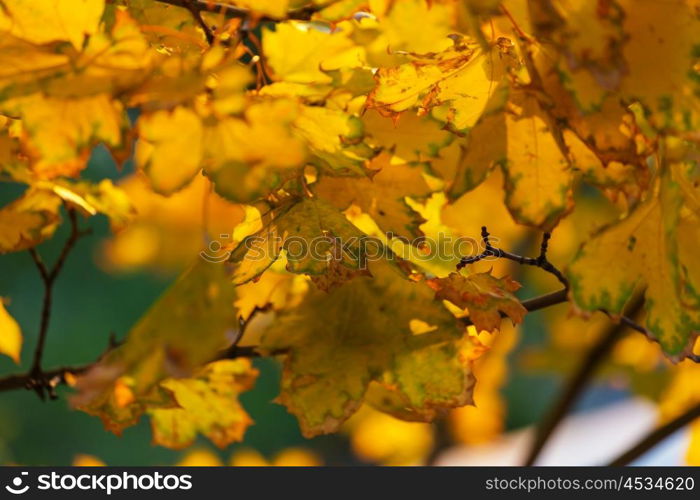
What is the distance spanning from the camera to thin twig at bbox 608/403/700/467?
1.36 meters

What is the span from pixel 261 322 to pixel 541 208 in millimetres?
1162

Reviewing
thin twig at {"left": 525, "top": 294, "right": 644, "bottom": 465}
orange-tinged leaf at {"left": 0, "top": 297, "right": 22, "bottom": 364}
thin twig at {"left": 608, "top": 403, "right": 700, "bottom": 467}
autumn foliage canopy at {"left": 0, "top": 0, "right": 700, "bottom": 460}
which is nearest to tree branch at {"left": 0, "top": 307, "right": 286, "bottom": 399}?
autumn foliage canopy at {"left": 0, "top": 0, "right": 700, "bottom": 460}

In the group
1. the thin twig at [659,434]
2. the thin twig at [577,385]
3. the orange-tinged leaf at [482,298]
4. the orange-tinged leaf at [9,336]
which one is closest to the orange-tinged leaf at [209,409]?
the orange-tinged leaf at [9,336]

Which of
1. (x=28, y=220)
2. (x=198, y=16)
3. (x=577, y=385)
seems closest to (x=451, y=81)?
(x=198, y=16)

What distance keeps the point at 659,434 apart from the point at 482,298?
31.6 inches

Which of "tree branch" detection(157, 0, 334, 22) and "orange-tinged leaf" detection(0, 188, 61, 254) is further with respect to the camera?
"orange-tinged leaf" detection(0, 188, 61, 254)

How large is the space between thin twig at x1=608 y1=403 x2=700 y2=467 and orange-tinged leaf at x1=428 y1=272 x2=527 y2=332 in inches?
26.5

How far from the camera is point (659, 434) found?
1451 millimetres

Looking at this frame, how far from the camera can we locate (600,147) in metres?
0.71

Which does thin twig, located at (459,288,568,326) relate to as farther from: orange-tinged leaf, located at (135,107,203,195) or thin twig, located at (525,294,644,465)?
thin twig, located at (525,294,644,465)

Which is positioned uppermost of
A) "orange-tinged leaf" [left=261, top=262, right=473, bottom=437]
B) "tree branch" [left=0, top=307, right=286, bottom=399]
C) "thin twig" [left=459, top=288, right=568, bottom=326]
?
"thin twig" [left=459, top=288, right=568, bottom=326]

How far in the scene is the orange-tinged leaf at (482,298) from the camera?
0.80 m

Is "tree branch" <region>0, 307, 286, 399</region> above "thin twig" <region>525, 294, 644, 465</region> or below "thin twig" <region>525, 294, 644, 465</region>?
above

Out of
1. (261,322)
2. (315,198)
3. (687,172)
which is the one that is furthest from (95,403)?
(261,322)
